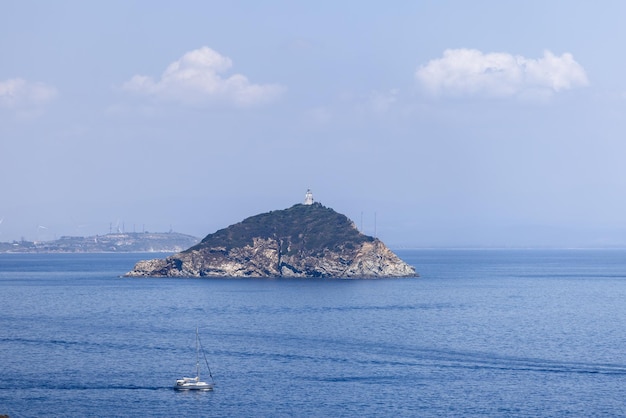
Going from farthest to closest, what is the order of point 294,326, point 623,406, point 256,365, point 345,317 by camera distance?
point 345,317
point 294,326
point 256,365
point 623,406

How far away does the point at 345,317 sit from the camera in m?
149

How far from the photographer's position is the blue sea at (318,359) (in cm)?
8444

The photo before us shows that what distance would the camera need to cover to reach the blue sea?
84.4m

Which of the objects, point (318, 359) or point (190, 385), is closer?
point (190, 385)

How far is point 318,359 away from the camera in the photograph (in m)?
107

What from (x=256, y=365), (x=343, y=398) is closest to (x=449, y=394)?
(x=343, y=398)

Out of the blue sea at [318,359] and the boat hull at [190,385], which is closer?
the blue sea at [318,359]

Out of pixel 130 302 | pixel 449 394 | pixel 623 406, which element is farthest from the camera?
pixel 130 302

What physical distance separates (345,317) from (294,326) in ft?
46.5

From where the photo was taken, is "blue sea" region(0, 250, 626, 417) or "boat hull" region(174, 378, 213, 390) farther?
"boat hull" region(174, 378, 213, 390)

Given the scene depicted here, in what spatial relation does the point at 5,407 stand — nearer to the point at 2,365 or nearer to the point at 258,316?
the point at 2,365

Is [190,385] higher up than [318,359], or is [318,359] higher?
[318,359]

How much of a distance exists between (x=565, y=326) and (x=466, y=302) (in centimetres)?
4015

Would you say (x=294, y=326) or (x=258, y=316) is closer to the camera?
(x=294, y=326)
